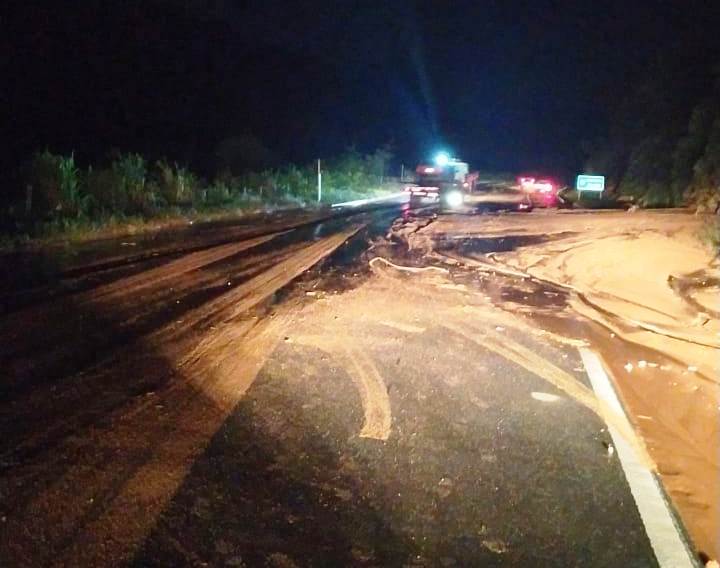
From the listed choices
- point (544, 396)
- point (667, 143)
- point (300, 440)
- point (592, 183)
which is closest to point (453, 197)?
point (592, 183)

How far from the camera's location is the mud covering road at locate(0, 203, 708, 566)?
16.0ft

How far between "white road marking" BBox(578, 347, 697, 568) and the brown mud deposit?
13cm

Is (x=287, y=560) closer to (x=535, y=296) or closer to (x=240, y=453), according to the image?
(x=240, y=453)

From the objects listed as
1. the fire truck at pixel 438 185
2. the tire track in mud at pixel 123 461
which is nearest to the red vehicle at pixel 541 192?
the fire truck at pixel 438 185

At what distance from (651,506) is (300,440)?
8.43 feet

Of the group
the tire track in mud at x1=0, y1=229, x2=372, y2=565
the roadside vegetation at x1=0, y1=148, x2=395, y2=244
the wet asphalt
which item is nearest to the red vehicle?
the roadside vegetation at x1=0, y1=148, x2=395, y2=244

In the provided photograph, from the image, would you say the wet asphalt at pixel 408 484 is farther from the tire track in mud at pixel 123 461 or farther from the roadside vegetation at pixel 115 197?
the roadside vegetation at pixel 115 197

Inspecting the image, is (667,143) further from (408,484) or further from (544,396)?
(408,484)

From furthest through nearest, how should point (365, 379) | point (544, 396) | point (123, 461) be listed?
point (365, 379) < point (544, 396) < point (123, 461)

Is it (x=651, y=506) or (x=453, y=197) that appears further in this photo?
(x=453, y=197)

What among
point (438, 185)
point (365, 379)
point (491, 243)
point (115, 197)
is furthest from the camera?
point (438, 185)

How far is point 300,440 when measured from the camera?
6484mm

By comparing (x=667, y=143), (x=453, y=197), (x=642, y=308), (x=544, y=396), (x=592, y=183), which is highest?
(x=667, y=143)

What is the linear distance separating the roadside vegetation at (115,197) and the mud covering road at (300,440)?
35.5 feet
